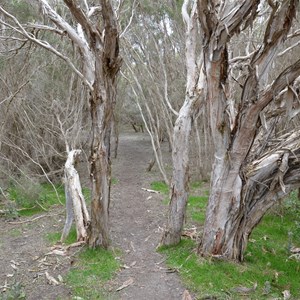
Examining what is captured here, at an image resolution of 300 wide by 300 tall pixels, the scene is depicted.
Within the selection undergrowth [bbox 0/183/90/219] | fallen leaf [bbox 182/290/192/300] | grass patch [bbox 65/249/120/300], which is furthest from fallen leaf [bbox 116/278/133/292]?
undergrowth [bbox 0/183/90/219]

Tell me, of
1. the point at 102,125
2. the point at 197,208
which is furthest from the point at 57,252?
the point at 197,208

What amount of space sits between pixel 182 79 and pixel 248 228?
9.34 m

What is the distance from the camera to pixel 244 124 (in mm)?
5641

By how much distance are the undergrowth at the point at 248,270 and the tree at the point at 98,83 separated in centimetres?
144

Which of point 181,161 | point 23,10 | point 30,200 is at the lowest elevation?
point 30,200

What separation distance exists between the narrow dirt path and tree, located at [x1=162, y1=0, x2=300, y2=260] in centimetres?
90

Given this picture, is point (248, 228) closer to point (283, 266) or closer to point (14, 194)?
point (283, 266)

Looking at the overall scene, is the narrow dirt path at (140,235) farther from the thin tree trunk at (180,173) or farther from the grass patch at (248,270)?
the thin tree trunk at (180,173)

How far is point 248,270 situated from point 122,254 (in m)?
2.24

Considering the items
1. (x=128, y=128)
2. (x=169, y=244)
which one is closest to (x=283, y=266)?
(x=169, y=244)

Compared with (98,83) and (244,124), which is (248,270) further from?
(98,83)

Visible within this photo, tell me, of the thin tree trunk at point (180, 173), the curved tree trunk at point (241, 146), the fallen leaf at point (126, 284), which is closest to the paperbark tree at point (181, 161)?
the thin tree trunk at point (180, 173)

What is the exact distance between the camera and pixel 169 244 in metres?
7.20

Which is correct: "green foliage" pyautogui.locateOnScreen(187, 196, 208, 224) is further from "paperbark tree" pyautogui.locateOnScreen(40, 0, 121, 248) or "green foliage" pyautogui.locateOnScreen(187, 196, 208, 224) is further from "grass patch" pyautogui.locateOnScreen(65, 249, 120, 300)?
"paperbark tree" pyautogui.locateOnScreen(40, 0, 121, 248)
